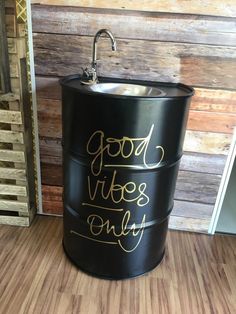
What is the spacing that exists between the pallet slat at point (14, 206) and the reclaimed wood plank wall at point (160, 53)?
42 centimetres

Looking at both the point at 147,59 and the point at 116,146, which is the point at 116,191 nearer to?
the point at 116,146

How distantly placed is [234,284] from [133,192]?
784 mm

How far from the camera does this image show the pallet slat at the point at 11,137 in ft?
5.01

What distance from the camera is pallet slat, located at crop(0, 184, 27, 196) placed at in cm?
164

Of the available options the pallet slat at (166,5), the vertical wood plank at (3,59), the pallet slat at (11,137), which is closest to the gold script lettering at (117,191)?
the pallet slat at (11,137)

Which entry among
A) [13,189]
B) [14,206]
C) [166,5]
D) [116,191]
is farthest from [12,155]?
[166,5]

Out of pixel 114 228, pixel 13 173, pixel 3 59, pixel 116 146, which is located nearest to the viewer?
pixel 116 146

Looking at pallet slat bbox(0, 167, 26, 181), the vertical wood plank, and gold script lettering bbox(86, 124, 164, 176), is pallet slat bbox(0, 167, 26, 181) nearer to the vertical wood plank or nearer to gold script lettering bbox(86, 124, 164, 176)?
the vertical wood plank

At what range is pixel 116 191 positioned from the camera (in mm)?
1181

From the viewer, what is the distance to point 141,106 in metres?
1.04

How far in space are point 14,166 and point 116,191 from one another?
74 cm

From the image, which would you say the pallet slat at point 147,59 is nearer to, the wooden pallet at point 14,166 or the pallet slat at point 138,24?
the pallet slat at point 138,24

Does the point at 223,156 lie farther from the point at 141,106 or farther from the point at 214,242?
the point at 141,106

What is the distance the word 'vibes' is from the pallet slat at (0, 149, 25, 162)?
55 cm
